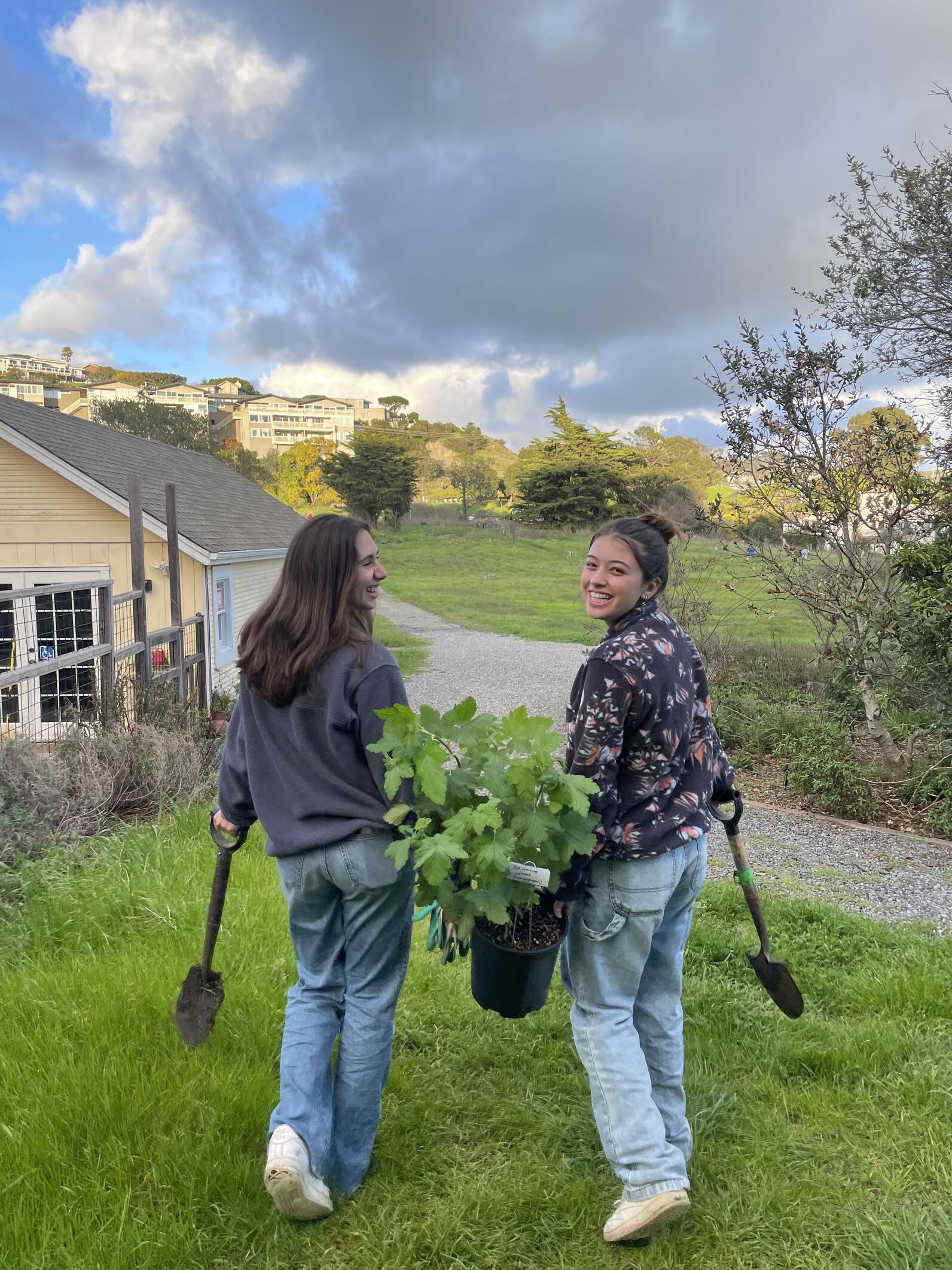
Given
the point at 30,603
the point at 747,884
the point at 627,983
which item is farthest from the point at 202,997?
the point at 30,603

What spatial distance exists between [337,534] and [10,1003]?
2.34 metres

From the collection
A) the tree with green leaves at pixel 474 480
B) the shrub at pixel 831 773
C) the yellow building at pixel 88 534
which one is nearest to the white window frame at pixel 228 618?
the yellow building at pixel 88 534

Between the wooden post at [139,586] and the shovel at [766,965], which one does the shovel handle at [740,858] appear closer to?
the shovel at [766,965]

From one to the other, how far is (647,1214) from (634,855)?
0.91 m

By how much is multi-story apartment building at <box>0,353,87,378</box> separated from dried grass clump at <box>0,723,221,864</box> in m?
119

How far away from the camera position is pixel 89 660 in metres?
7.39

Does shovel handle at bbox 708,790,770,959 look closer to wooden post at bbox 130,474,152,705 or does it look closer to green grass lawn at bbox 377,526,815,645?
green grass lawn at bbox 377,526,815,645

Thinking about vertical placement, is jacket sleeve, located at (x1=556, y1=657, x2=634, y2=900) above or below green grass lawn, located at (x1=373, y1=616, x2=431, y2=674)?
above

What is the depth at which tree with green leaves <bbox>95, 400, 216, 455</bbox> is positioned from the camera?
57.6m

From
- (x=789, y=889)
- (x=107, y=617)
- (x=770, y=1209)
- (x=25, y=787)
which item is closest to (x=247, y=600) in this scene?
(x=107, y=617)

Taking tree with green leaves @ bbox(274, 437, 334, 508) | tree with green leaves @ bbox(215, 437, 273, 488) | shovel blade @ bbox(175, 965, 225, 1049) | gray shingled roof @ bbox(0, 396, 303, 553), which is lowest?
shovel blade @ bbox(175, 965, 225, 1049)

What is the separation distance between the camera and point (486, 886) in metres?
2.15


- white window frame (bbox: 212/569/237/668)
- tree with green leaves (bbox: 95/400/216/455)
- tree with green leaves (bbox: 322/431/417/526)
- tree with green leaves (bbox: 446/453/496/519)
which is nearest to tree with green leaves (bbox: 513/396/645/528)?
tree with green leaves (bbox: 322/431/417/526)

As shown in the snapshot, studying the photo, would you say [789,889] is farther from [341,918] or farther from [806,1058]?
[341,918]
